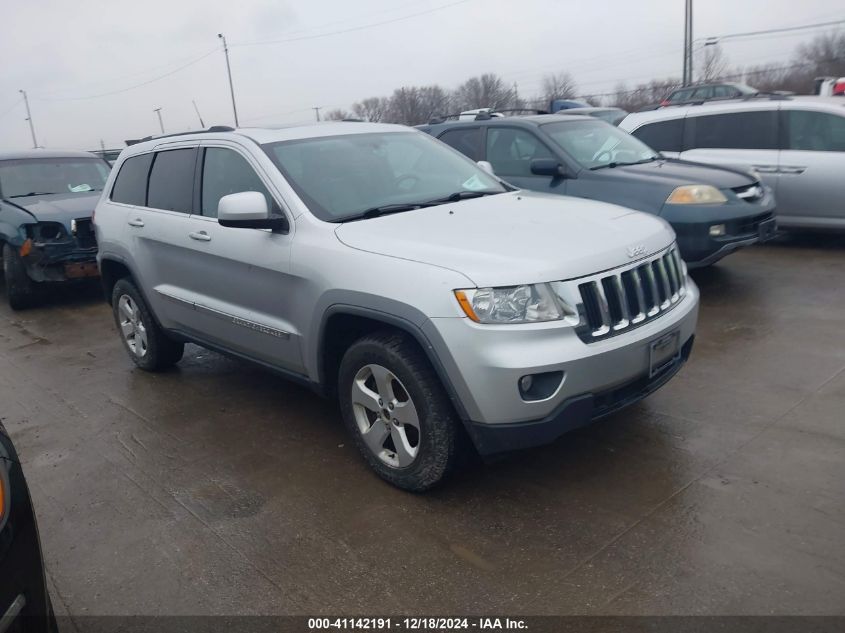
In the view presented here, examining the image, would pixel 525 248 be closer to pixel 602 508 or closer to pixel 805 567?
pixel 602 508

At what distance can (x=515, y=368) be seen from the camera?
9.82ft

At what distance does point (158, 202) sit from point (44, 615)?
3.57 m

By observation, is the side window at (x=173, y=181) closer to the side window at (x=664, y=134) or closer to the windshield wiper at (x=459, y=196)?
the windshield wiper at (x=459, y=196)

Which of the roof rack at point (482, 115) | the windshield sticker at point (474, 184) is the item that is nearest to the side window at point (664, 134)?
the roof rack at point (482, 115)

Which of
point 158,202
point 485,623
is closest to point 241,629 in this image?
point 485,623

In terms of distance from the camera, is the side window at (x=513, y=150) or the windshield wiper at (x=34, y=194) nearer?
the side window at (x=513, y=150)

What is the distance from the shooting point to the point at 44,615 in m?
2.04

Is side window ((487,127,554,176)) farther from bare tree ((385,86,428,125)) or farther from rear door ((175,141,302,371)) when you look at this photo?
bare tree ((385,86,428,125))

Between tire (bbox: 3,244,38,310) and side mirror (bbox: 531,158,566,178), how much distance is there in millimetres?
5711

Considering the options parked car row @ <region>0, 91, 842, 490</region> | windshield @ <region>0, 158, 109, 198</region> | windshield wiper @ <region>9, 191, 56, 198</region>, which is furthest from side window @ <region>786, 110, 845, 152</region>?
windshield wiper @ <region>9, 191, 56, 198</region>

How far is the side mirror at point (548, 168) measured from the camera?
680 cm

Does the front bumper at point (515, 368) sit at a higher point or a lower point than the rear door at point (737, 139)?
lower

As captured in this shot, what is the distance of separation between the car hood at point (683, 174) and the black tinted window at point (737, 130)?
146cm

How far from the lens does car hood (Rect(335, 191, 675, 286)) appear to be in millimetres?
3150
